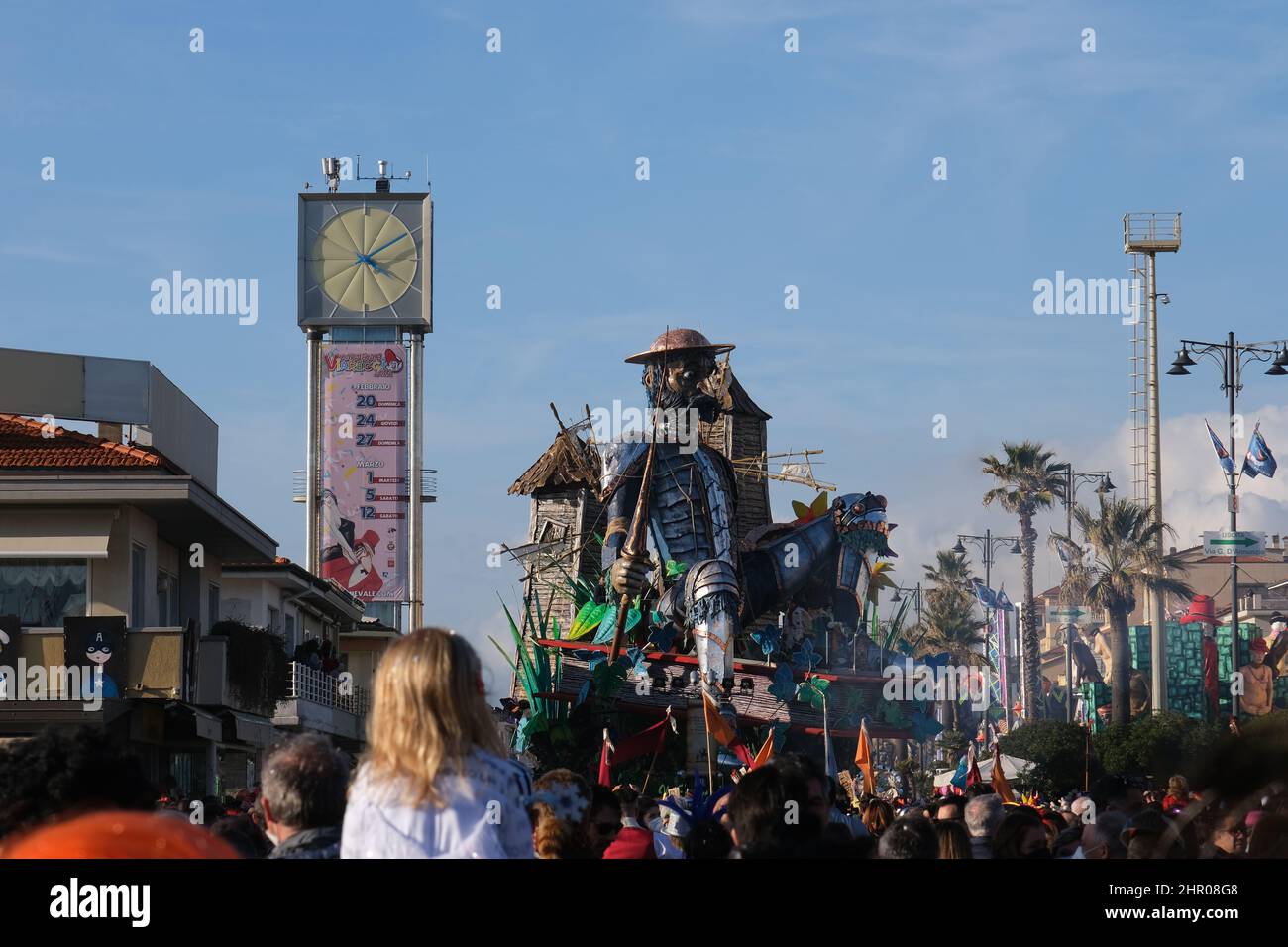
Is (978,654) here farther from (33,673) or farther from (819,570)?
(33,673)

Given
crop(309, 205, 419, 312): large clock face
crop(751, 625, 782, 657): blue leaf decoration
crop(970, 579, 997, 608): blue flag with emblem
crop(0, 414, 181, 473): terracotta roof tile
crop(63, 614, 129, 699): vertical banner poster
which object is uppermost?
crop(309, 205, 419, 312): large clock face

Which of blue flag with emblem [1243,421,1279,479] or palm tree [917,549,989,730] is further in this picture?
palm tree [917,549,989,730]

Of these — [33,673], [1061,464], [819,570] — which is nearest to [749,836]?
[33,673]

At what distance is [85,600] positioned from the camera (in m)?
28.4

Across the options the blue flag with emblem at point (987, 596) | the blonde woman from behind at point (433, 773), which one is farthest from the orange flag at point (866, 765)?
the blue flag with emblem at point (987, 596)

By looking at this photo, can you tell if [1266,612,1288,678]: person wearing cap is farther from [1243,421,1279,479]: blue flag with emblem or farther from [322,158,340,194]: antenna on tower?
[322,158,340,194]: antenna on tower

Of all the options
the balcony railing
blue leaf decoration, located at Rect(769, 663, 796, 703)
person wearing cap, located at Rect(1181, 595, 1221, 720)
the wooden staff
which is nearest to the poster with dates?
the wooden staff

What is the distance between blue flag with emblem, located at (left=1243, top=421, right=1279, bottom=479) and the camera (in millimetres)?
56281

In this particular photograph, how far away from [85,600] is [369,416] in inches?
2149

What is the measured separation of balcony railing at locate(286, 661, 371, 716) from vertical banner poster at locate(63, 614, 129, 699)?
246 inches

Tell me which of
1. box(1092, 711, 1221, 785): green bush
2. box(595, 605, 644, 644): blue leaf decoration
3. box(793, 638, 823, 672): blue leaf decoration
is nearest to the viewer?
box(1092, 711, 1221, 785): green bush

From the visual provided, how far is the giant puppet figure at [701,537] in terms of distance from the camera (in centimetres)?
5156

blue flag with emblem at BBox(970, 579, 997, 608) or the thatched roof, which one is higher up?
the thatched roof
